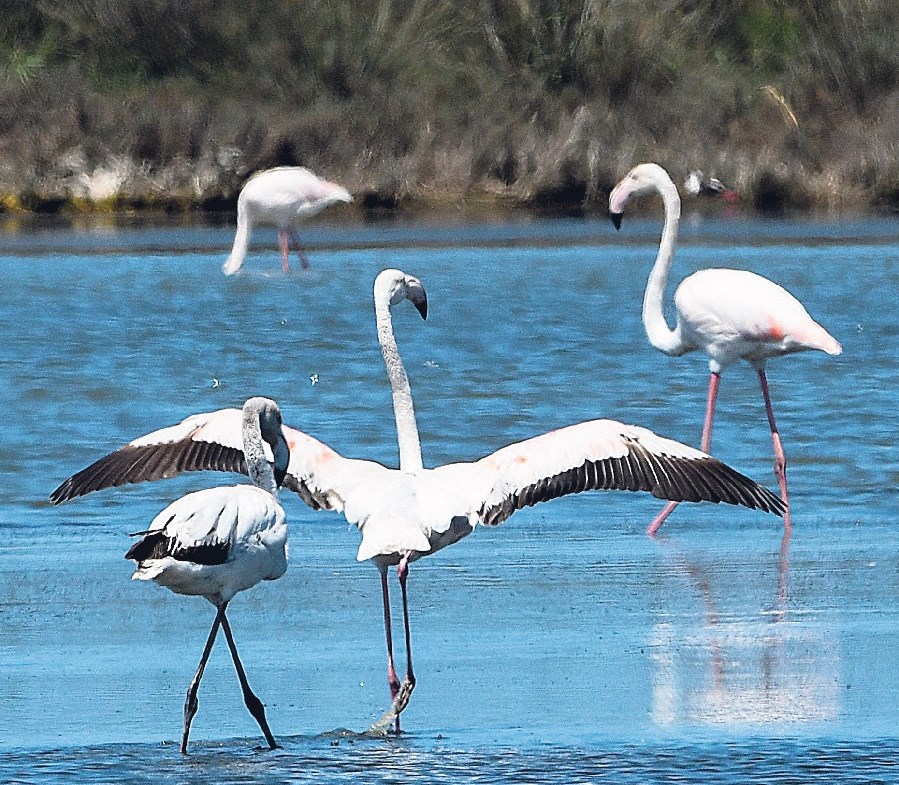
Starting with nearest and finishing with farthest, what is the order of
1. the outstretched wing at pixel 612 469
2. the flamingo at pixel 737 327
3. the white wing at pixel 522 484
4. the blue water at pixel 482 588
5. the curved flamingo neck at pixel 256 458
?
the blue water at pixel 482 588, the white wing at pixel 522 484, the curved flamingo neck at pixel 256 458, the outstretched wing at pixel 612 469, the flamingo at pixel 737 327

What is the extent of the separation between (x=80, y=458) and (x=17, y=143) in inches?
843

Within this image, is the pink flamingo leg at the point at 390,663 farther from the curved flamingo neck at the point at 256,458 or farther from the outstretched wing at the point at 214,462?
the curved flamingo neck at the point at 256,458

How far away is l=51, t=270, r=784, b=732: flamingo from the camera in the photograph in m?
6.02

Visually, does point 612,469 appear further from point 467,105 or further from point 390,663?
point 467,105

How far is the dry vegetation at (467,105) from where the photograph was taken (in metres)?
29.7

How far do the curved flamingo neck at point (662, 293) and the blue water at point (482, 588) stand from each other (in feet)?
1.54

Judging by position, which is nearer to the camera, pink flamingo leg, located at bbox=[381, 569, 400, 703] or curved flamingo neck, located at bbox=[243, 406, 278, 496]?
pink flamingo leg, located at bbox=[381, 569, 400, 703]

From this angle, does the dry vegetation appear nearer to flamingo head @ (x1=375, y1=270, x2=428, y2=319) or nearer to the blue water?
the blue water

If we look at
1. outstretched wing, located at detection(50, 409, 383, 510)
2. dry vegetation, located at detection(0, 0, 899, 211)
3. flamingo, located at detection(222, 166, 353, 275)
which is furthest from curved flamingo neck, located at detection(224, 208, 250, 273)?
outstretched wing, located at detection(50, 409, 383, 510)

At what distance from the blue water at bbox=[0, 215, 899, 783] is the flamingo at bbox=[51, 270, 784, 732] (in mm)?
390

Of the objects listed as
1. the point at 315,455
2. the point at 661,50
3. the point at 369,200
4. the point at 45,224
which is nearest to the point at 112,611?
the point at 315,455

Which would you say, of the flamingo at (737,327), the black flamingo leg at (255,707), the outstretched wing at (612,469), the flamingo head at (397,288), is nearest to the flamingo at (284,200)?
the flamingo at (737,327)

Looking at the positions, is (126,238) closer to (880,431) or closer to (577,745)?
(880,431)

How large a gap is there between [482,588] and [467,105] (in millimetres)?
25704
